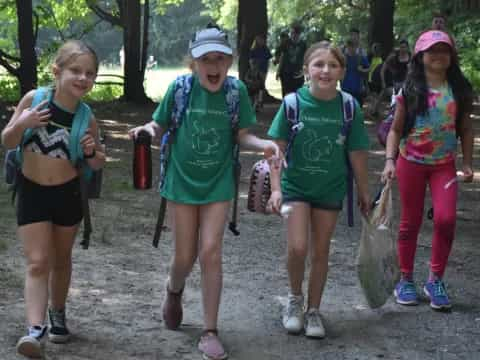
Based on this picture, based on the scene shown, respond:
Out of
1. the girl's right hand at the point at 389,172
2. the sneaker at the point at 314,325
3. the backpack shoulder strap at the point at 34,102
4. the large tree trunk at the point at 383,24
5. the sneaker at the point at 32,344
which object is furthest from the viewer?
the large tree trunk at the point at 383,24

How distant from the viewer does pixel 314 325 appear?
5910 mm

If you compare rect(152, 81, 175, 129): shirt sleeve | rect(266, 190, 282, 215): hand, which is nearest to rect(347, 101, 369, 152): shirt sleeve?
rect(266, 190, 282, 215): hand

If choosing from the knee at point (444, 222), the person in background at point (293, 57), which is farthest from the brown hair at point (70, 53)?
the person in background at point (293, 57)

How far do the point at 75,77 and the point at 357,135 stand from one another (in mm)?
1697

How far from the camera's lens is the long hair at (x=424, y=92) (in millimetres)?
6500

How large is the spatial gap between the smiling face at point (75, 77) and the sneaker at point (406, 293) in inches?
107

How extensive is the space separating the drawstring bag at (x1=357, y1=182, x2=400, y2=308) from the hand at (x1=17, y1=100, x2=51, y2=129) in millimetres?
2239

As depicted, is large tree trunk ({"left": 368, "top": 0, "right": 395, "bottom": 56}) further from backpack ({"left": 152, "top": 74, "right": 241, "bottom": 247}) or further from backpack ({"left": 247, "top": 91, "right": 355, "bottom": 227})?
backpack ({"left": 152, "top": 74, "right": 241, "bottom": 247})

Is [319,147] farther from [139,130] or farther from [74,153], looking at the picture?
[74,153]

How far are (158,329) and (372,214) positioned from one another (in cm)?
153

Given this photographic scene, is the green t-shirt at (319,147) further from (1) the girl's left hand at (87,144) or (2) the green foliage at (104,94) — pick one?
(2) the green foliage at (104,94)

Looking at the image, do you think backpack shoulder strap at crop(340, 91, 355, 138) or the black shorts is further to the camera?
backpack shoulder strap at crop(340, 91, 355, 138)

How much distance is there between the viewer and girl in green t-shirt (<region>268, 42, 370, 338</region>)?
5801mm

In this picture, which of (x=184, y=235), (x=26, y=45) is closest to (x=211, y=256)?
(x=184, y=235)
